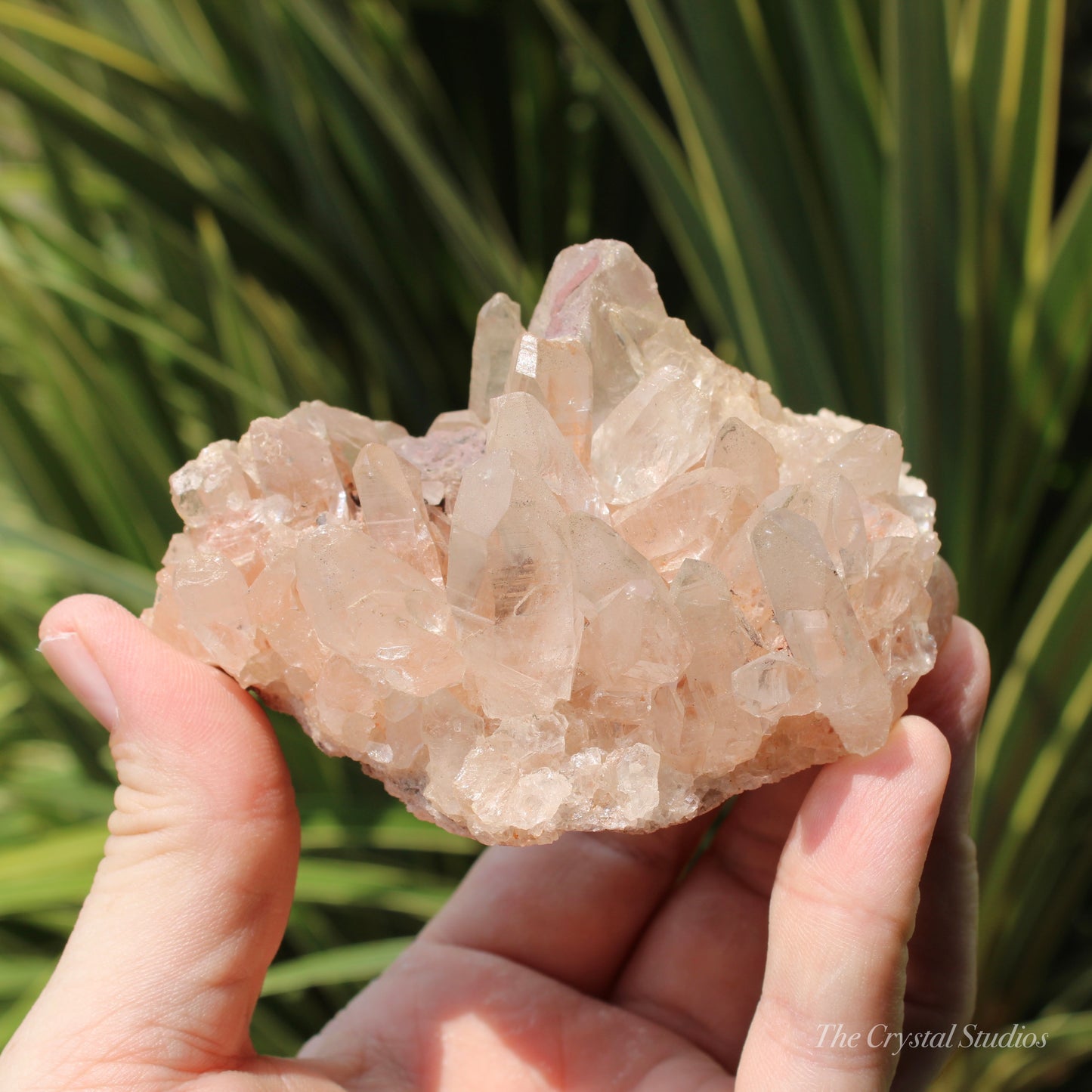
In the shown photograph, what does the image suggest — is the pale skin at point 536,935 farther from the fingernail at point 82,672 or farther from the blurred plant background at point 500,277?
the blurred plant background at point 500,277

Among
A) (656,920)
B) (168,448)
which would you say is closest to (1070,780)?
(656,920)

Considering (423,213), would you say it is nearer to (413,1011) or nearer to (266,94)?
(266,94)

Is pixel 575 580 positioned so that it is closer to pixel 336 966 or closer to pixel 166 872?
pixel 166 872

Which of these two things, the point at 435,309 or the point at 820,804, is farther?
the point at 435,309

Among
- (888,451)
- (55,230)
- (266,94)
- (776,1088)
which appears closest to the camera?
(776,1088)

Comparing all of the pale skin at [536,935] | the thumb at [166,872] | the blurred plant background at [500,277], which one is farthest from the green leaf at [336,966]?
the thumb at [166,872]

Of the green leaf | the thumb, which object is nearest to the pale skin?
the thumb

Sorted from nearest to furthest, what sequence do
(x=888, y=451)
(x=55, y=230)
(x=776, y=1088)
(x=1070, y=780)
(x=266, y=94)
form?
(x=776, y=1088) → (x=888, y=451) → (x=1070, y=780) → (x=55, y=230) → (x=266, y=94)

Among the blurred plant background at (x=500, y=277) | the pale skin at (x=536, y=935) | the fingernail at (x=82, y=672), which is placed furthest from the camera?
the blurred plant background at (x=500, y=277)

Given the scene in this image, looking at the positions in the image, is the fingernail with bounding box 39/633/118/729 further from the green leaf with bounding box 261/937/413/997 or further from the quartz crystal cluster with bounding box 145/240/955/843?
the green leaf with bounding box 261/937/413/997
